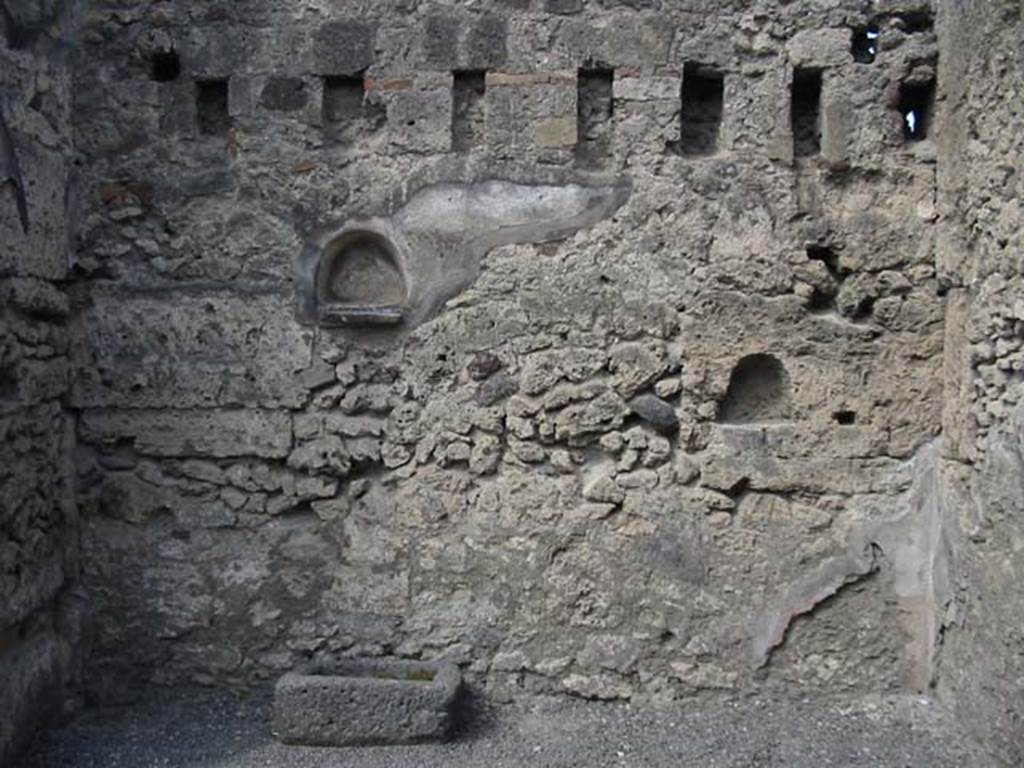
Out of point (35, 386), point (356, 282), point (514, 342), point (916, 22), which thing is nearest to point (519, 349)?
point (514, 342)

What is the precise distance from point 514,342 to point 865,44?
1650mm

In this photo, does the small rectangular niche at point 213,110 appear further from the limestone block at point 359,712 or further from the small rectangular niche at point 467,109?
the limestone block at point 359,712

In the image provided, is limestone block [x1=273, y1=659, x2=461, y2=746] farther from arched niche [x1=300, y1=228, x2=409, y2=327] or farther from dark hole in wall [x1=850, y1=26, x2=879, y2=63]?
dark hole in wall [x1=850, y1=26, x2=879, y2=63]

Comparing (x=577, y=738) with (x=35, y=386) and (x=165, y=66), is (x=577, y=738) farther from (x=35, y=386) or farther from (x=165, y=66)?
(x=165, y=66)

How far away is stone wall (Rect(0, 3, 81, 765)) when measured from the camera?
3.15 m

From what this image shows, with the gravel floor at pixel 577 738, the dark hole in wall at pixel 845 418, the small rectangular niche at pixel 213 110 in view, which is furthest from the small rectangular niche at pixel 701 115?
the gravel floor at pixel 577 738

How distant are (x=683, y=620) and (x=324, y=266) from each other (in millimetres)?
1824

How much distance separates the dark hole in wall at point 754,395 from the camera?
349cm

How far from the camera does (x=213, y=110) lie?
3.64 meters

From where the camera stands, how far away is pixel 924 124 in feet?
11.5

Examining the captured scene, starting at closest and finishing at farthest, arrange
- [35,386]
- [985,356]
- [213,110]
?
[985,356] < [35,386] < [213,110]

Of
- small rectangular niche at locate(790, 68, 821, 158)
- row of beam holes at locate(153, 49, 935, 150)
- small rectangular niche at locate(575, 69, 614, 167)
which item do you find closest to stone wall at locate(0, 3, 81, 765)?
row of beam holes at locate(153, 49, 935, 150)

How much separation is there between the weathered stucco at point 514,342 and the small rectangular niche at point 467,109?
0.4 inches

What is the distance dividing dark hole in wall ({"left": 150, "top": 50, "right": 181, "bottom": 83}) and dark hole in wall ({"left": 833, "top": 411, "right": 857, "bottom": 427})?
2.69 meters
